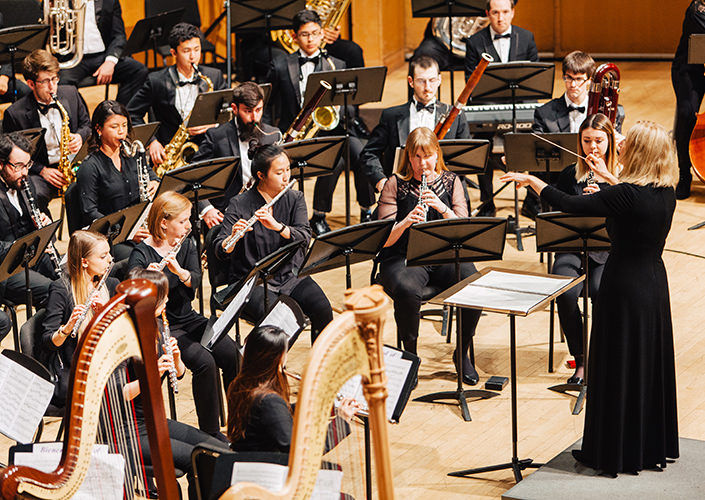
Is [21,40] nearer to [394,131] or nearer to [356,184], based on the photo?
[356,184]

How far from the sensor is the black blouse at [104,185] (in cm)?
579

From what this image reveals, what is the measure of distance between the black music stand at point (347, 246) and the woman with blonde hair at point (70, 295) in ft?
2.87

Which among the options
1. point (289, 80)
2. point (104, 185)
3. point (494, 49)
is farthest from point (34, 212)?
point (494, 49)

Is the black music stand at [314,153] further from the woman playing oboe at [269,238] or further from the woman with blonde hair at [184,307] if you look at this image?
the woman with blonde hair at [184,307]

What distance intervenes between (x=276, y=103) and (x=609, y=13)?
4098 millimetres

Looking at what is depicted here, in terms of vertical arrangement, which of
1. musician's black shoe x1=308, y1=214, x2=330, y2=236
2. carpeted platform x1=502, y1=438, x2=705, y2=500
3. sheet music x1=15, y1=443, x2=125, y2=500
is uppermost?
sheet music x1=15, y1=443, x2=125, y2=500

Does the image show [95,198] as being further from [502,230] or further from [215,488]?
[215,488]

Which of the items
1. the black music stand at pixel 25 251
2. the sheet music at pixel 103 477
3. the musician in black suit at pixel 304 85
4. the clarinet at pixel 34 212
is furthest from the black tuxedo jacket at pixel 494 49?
the sheet music at pixel 103 477

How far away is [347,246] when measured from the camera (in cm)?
478

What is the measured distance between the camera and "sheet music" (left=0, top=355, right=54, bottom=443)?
357 cm

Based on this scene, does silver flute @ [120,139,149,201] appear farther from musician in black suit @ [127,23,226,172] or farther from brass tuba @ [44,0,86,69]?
brass tuba @ [44,0,86,69]

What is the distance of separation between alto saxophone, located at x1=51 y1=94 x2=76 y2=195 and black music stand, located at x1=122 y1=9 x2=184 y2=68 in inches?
38.0

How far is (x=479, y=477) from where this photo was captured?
4.41 meters

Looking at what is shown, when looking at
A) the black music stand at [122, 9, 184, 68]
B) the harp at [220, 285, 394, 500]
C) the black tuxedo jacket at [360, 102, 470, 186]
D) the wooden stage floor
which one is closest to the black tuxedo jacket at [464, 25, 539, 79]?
Answer: the black tuxedo jacket at [360, 102, 470, 186]
